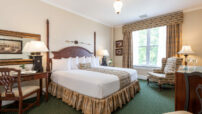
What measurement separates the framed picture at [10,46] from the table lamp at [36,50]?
0.87 ft

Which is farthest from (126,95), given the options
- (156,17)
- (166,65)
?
(156,17)

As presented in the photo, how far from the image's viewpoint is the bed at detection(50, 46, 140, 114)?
171 cm

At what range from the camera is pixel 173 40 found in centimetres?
369

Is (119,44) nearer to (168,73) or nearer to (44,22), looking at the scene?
(168,73)

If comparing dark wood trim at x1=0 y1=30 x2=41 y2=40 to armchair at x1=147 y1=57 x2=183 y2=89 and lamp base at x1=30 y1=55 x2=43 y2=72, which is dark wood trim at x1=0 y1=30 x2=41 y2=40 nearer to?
lamp base at x1=30 y1=55 x2=43 y2=72

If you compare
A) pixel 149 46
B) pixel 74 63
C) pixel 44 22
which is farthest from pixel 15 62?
pixel 149 46

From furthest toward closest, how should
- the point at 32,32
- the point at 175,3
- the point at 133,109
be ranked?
the point at 175,3 < the point at 32,32 < the point at 133,109

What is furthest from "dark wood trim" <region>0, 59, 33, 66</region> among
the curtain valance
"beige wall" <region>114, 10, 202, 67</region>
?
"beige wall" <region>114, 10, 202, 67</region>

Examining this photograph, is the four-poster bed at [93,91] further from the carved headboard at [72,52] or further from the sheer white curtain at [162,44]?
the sheer white curtain at [162,44]

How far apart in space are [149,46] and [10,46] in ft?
16.6

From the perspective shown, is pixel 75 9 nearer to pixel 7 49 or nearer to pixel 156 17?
pixel 7 49

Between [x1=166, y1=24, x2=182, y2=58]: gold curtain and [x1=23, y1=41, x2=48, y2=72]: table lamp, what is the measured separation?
14.4 ft

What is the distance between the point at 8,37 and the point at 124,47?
14.6 ft

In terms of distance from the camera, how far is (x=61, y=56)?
3.24m
